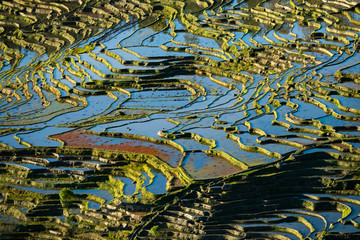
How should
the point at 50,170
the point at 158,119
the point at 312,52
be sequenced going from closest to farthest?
1. the point at 50,170
2. the point at 158,119
3. the point at 312,52

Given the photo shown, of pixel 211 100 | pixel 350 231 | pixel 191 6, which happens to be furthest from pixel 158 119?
pixel 191 6

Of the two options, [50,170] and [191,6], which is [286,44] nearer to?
[191,6]

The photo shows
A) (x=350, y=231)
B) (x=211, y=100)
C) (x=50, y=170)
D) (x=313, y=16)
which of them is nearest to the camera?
(x=350, y=231)

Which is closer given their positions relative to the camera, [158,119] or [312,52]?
[158,119]

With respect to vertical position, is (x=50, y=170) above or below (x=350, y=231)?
below

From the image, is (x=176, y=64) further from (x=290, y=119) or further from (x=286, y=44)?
(x=290, y=119)

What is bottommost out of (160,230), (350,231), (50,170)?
(50,170)
